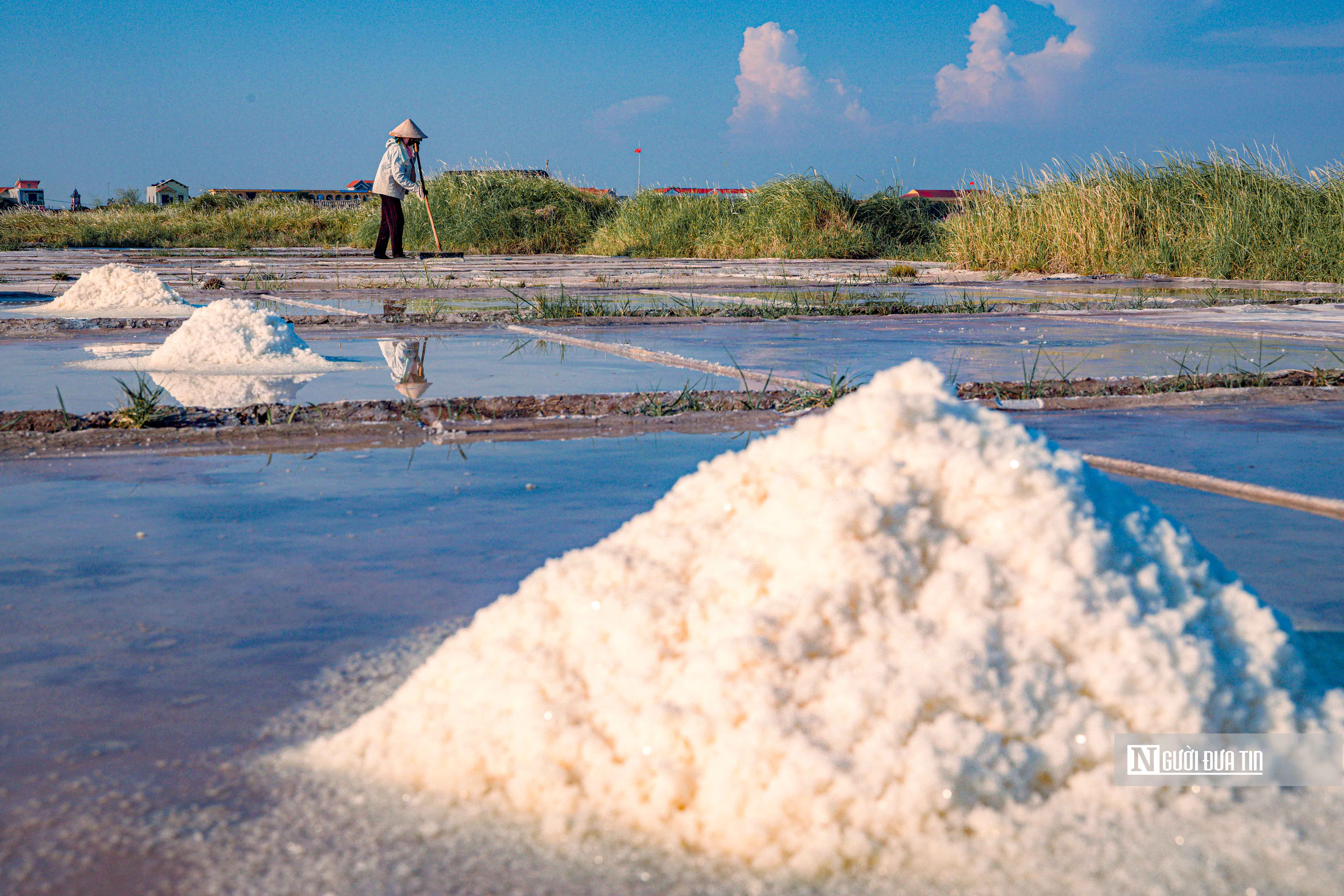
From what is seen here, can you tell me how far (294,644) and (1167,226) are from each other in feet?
36.6

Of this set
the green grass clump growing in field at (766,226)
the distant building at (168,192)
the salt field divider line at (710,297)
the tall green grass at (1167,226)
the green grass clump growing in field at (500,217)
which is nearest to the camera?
the salt field divider line at (710,297)

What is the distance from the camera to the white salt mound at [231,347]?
12.9 feet

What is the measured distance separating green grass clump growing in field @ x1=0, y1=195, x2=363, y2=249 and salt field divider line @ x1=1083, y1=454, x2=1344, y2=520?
17.1m

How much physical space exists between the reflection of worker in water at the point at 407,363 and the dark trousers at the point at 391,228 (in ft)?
30.3

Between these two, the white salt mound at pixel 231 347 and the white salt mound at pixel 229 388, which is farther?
the white salt mound at pixel 231 347

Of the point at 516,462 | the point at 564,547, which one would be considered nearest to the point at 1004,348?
the point at 516,462

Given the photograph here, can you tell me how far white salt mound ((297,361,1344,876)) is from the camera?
107cm

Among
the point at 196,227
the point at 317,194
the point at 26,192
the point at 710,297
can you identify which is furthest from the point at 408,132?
the point at 26,192

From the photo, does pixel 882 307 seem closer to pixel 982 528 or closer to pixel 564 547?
pixel 564 547

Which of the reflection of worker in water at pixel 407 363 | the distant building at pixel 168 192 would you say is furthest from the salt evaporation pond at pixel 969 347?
the distant building at pixel 168 192

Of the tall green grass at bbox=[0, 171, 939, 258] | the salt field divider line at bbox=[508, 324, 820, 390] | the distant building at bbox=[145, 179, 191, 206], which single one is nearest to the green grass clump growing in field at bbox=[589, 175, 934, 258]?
the tall green grass at bbox=[0, 171, 939, 258]

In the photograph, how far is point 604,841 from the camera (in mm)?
1092

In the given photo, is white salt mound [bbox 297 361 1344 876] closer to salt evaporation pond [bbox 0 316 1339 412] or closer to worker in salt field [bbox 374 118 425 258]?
salt evaporation pond [bbox 0 316 1339 412]

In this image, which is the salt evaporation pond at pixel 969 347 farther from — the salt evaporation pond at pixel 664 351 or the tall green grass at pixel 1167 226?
the tall green grass at pixel 1167 226
